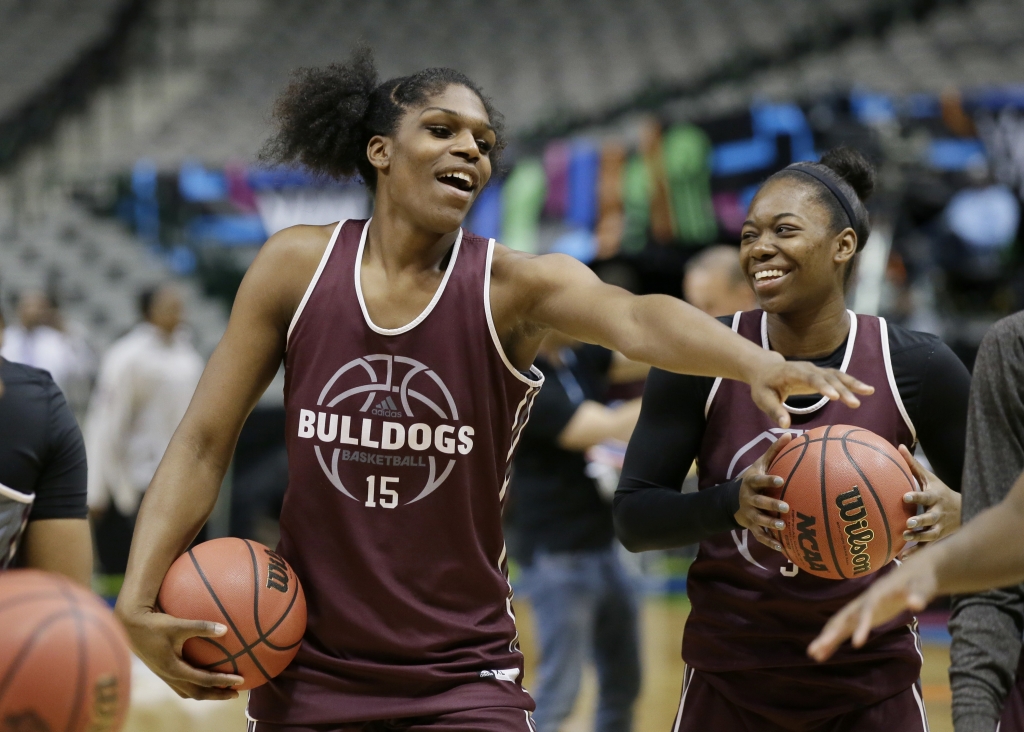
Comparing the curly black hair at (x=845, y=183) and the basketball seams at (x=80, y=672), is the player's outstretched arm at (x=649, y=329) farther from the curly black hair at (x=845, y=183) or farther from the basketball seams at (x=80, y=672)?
the basketball seams at (x=80, y=672)

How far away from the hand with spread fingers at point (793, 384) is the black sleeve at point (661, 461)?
0.71m

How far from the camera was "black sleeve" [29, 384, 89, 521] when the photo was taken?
2.89 metres

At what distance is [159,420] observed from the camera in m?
8.52

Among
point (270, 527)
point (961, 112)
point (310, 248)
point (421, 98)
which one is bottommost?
point (270, 527)

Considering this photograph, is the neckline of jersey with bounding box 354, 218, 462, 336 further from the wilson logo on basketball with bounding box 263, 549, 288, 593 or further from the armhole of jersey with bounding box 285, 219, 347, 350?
the wilson logo on basketball with bounding box 263, 549, 288, 593

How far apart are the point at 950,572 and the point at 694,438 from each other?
1210 mm

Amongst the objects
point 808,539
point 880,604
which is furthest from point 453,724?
point 880,604

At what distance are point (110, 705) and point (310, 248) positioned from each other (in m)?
1.17

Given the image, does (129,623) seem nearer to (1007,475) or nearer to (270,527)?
(1007,475)

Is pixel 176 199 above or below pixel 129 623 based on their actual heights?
above

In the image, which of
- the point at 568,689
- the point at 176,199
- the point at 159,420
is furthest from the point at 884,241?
the point at 176,199

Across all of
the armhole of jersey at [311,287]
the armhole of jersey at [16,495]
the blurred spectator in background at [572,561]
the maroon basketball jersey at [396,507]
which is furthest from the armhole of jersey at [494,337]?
the blurred spectator in background at [572,561]

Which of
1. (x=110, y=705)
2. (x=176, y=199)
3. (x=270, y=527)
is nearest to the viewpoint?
(x=110, y=705)

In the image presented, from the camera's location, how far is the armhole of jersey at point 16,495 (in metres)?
2.77
